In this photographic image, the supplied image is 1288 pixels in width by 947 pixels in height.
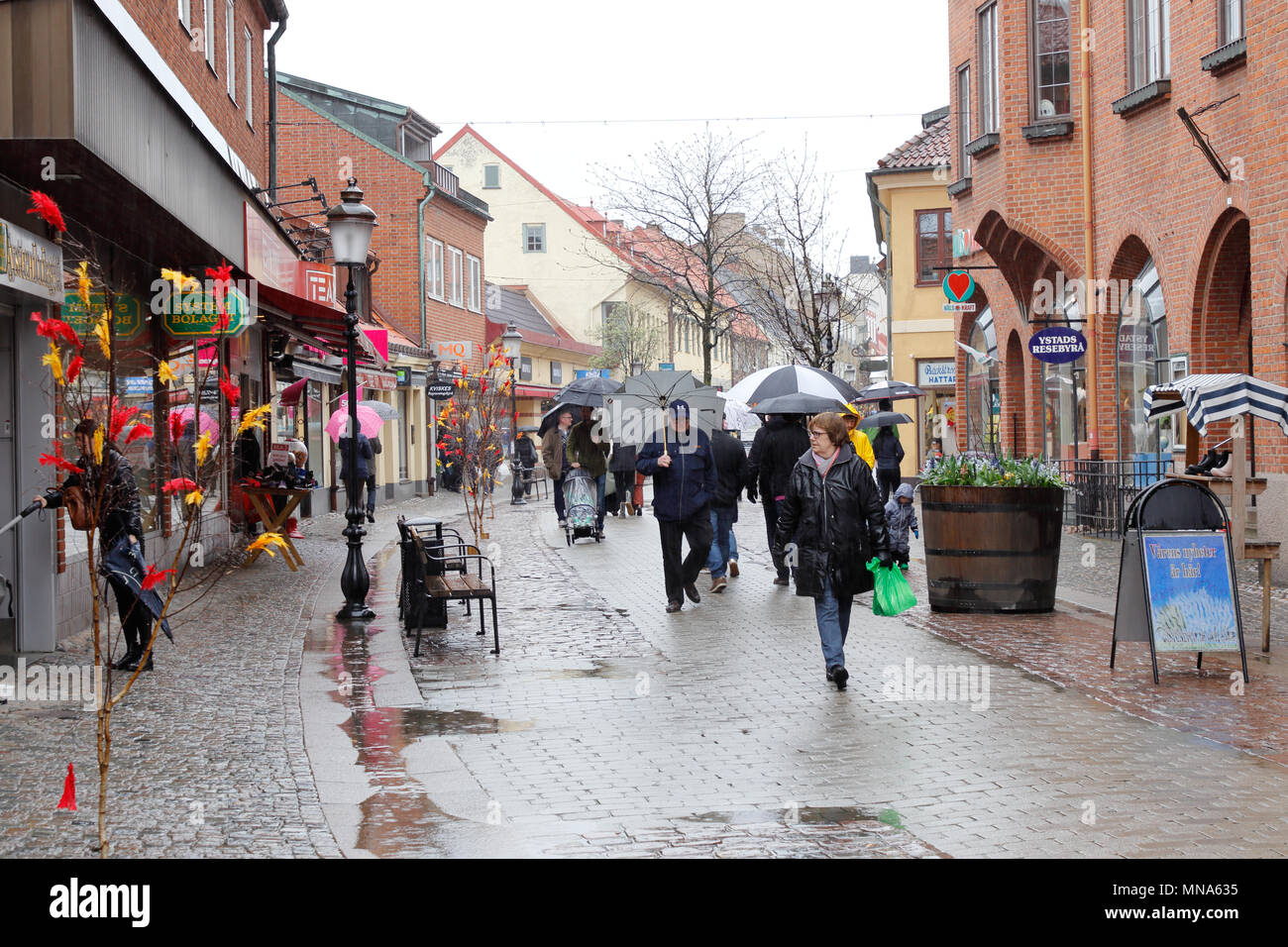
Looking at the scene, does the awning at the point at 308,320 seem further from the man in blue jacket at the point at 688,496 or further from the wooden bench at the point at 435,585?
the wooden bench at the point at 435,585

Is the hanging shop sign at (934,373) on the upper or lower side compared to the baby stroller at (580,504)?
upper

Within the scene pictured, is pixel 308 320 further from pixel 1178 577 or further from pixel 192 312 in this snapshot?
pixel 1178 577

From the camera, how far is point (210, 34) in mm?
19531

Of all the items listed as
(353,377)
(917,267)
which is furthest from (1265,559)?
(917,267)

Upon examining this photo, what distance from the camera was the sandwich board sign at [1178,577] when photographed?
936 cm

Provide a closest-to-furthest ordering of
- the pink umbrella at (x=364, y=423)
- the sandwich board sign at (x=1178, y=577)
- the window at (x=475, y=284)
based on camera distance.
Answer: the sandwich board sign at (x=1178, y=577)
the pink umbrella at (x=364, y=423)
the window at (x=475, y=284)

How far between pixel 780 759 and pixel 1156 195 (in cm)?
1420

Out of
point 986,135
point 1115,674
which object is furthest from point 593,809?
point 986,135

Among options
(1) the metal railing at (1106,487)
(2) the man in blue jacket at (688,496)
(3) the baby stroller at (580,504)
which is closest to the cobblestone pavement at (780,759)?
(2) the man in blue jacket at (688,496)

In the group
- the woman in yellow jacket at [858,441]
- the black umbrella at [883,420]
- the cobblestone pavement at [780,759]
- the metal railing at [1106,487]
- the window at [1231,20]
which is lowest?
the cobblestone pavement at [780,759]

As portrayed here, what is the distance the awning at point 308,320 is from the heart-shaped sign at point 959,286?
35.9ft

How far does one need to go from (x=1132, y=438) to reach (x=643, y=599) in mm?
10253

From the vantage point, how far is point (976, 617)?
40.4 feet

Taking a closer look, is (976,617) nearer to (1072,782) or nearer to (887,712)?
(887,712)
